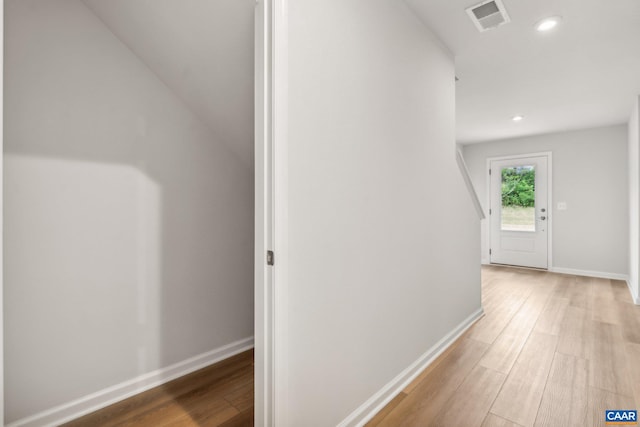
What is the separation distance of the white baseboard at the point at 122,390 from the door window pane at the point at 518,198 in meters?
5.45

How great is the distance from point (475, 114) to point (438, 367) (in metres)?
3.50

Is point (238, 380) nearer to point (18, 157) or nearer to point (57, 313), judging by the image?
point (57, 313)

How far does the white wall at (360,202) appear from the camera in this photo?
133 centimetres

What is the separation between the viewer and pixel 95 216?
1.76 m

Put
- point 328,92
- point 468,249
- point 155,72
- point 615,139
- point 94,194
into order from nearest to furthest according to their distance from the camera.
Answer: point 328,92 < point 94,194 < point 155,72 < point 468,249 < point 615,139

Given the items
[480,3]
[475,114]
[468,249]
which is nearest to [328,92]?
[480,3]

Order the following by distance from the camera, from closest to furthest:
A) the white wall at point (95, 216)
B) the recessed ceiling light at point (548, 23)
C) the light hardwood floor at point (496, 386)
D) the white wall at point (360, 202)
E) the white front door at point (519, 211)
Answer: the white wall at point (360, 202) → the white wall at point (95, 216) → the light hardwood floor at point (496, 386) → the recessed ceiling light at point (548, 23) → the white front door at point (519, 211)

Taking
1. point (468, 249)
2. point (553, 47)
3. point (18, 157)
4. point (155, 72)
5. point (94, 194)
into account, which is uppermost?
point (553, 47)

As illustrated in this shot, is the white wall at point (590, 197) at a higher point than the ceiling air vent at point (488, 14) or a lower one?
lower

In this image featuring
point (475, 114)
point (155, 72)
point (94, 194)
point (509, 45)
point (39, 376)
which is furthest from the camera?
point (475, 114)

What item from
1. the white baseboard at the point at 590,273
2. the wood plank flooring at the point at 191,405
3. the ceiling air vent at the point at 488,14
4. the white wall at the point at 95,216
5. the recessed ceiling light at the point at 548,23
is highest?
the ceiling air vent at the point at 488,14

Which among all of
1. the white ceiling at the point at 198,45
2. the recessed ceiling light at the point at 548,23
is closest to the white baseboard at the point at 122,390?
→ the white ceiling at the point at 198,45

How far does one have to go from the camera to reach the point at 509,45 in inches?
100

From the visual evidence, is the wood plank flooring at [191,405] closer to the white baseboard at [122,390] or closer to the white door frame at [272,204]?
the white baseboard at [122,390]
